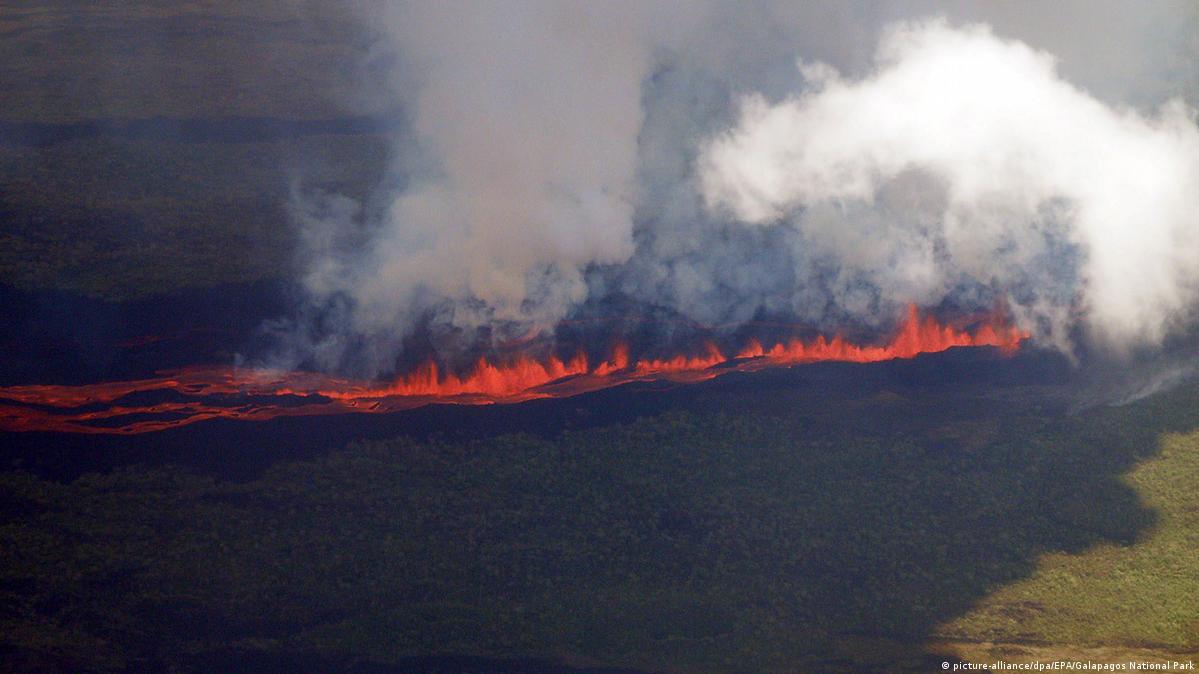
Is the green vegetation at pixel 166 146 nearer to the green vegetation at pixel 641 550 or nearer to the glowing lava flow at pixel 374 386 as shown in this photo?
the glowing lava flow at pixel 374 386

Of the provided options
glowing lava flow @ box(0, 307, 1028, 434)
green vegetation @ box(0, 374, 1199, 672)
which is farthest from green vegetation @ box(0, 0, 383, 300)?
green vegetation @ box(0, 374, 1199, 672)

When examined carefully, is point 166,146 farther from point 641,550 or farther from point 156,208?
point 641,550

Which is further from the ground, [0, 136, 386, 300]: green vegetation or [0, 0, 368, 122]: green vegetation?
[0, 0, 368, 122]: green vegetation

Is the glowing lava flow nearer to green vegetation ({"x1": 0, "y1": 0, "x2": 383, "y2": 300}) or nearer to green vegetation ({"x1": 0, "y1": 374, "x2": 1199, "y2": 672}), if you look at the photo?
green vegetation ({"x1": 0, "y1": 374, "x2": 1199, "y2": 672})

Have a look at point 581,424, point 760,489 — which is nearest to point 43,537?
point 581,424

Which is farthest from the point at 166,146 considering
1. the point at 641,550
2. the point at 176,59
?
the point at 641,550

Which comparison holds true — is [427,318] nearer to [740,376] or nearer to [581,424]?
[581,424]

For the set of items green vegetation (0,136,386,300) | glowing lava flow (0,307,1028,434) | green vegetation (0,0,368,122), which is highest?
green vegetation (0,0,368,122)
